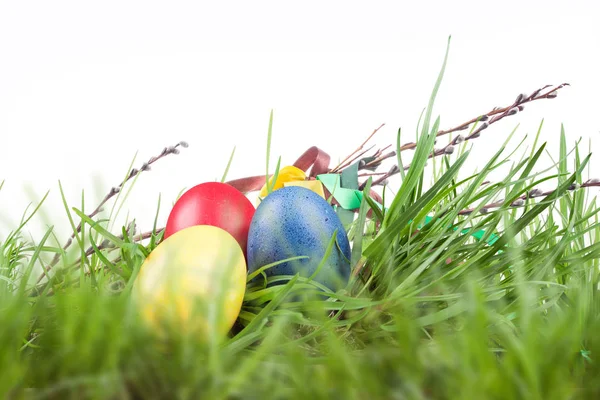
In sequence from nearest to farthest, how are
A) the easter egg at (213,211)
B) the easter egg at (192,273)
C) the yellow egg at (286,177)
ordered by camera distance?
the easter egg at (192,273) → the easter egg at (213,211) → the yellow egg at (286,177)

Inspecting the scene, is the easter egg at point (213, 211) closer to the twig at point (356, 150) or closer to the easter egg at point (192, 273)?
the easter egg at point (192, 273)

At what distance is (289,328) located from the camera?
1.19ft

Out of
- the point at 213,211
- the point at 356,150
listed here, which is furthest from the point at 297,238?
the point at 356,150

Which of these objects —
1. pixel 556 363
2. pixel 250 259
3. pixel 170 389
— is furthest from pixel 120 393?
pixel 250 259

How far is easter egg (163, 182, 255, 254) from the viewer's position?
479 mm

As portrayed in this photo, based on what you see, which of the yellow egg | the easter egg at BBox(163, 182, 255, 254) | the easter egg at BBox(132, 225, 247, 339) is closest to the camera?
the easter egg at BBox(132, 225, 247, 339)

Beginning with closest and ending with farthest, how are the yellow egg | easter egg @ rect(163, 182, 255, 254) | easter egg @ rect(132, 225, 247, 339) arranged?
easter egg @ rect(132, 225, 247, 339)
easter egg @ rect(163, 182, 255, 254)
the yellow egg

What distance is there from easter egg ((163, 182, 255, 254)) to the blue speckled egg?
1.5 inches

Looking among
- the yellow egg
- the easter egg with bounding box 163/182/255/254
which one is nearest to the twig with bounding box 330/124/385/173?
the yellow egg

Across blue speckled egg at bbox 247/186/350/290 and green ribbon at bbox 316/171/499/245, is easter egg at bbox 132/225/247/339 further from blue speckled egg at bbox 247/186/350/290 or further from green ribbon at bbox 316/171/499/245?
green ribbon at bbox 316/171/499/245

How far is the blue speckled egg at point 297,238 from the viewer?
16.8 inches

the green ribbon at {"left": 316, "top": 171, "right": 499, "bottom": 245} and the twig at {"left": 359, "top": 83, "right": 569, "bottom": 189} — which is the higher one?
the twig at {"left": 359, "top": 83, "right": 569, "bottom": 189}

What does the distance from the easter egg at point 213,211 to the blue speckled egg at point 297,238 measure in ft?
0.13

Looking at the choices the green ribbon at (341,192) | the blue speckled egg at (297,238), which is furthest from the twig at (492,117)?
the blue speckled egg at (297,238)
